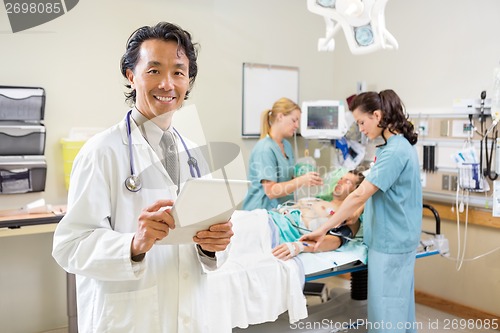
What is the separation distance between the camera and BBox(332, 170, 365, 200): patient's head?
10.3ft

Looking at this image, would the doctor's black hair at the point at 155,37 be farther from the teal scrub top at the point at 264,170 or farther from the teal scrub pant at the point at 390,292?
the teal scrub top at the point at 264,170

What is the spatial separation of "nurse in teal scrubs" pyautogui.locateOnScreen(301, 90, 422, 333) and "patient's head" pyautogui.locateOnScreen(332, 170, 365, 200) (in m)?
0.54

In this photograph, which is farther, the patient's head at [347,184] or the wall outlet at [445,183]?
the wall outlet at [445,183]

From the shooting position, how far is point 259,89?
12.9ft

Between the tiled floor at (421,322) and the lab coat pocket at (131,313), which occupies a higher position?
the lab coat pocket at (131,313)

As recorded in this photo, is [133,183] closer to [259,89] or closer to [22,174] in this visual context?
[22,174]

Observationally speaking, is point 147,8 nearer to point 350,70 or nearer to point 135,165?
point 350,70

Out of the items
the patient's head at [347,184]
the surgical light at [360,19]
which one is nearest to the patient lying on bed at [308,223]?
the patient's head at [347,184]

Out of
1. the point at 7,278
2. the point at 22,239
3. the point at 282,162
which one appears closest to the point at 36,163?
the point at 22,239

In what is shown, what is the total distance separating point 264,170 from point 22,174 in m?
1.50

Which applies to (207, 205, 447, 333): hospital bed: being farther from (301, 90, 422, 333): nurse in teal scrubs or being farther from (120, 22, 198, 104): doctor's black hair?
(120, 22, 198, 104): doctor's black hair

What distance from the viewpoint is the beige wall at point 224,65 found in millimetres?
2969

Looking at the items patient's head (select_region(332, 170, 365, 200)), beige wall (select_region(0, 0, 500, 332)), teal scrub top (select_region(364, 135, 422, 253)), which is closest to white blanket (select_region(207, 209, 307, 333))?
teal scrub top (select_region(364, 135, 422, 253))

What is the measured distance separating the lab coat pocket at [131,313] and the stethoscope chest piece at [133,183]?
245 millimetres
